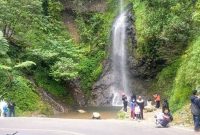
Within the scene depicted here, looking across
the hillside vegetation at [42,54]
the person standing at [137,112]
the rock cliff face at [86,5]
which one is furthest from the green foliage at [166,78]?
the rock cliff face at [86,5]

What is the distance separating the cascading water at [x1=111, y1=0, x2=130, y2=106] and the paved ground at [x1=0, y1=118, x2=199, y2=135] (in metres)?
15.6

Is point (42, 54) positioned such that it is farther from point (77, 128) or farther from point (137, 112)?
point (77, 128)

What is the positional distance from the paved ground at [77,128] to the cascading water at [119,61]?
15621 mm

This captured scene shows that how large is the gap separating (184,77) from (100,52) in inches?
699

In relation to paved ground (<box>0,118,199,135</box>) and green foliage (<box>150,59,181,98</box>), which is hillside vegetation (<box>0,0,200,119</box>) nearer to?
green foliage (<box>150,59,181,98</box>)

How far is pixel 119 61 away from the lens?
39625mm

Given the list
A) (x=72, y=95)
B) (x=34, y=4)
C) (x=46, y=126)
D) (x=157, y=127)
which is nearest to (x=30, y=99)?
(x=72, y=95)

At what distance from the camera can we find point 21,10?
118 feet

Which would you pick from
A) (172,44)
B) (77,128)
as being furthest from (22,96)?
(77,128)

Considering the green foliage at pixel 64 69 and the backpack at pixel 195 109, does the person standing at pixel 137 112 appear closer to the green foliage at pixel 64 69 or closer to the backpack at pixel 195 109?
the backpack at pixel 195 109

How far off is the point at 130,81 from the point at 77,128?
1889 centimetres

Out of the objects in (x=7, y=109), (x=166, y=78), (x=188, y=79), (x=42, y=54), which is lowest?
(x=7, y=109)

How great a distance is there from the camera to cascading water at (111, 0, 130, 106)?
3823 cm

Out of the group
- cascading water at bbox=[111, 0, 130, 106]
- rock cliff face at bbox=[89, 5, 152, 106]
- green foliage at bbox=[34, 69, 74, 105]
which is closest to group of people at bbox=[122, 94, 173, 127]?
rock cliff face at bbox=[89, 5, 152, 106]
